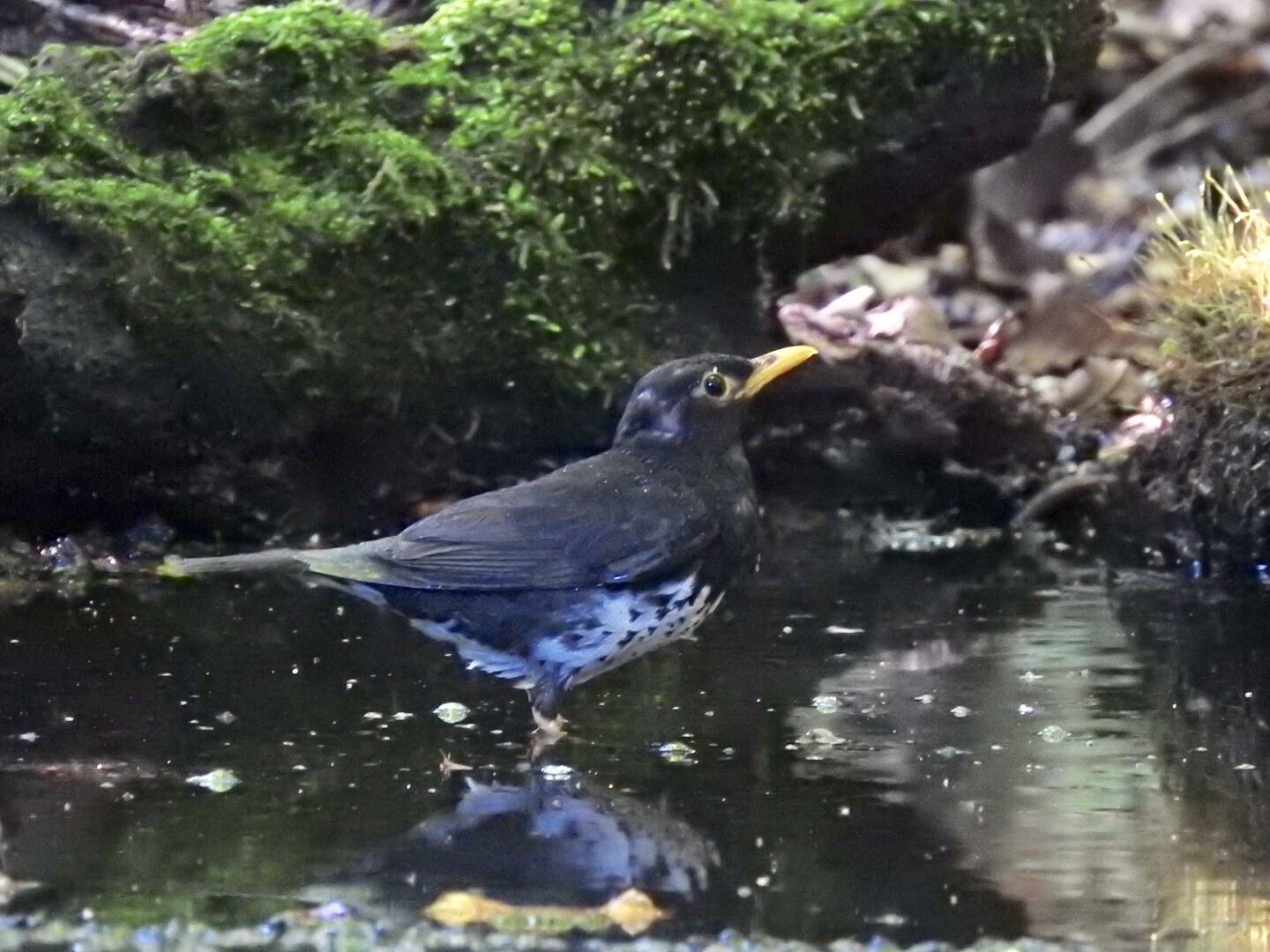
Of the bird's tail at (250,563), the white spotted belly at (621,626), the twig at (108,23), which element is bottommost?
the white spotted belly at (621,626)

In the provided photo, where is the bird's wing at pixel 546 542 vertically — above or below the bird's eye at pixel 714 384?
below

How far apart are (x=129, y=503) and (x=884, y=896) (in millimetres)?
3800

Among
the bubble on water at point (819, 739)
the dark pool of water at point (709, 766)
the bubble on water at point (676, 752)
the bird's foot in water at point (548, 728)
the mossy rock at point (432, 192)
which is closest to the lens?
the dark pool of water at point (709, 766)

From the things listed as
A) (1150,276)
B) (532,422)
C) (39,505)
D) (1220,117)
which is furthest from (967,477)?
(1220,117)

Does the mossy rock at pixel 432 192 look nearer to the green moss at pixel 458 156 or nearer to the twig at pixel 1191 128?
the green moss at pixel 458 156

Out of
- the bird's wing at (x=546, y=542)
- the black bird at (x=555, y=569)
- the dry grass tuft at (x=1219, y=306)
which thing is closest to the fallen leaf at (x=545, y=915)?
the black bird at (x=555, y=569)

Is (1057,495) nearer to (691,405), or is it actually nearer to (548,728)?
(691,405)

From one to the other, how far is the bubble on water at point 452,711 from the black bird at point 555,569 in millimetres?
123

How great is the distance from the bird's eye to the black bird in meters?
0.30

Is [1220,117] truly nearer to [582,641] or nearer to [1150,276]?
[1150,276]

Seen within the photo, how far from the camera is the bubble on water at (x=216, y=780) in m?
3.73

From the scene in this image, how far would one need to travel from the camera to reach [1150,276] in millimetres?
6145

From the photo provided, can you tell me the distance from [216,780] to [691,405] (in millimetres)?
1682

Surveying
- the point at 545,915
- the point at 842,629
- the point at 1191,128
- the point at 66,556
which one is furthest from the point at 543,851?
the point at 1191,128
